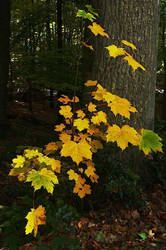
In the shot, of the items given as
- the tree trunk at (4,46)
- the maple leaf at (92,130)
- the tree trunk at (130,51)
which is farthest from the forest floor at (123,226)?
the tree trunk at (4,46)

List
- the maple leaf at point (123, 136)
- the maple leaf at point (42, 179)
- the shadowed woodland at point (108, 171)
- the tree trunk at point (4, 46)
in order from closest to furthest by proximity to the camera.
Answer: the maple leaf at point (42, 179) → the maple leaf at point (123, 136) → the shadowed woodland at point (108, 171) → the tree trunk at point (4, 46)

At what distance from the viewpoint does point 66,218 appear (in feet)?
7.72

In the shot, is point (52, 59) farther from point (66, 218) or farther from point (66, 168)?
point (66, 218)

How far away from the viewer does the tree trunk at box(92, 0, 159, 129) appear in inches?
113

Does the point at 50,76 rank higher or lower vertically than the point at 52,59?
lower

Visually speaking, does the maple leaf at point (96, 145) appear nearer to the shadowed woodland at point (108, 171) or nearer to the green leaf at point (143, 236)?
the shadowed woodland at point (108, 171)

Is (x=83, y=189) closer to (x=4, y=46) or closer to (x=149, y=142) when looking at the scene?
(x=149, y=142)

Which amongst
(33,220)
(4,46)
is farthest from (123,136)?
(4,46)

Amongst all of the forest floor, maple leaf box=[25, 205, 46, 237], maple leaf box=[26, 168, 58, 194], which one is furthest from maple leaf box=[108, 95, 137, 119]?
the forest floor

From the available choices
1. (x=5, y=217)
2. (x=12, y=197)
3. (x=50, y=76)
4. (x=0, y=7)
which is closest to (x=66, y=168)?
(x=12, y=197)

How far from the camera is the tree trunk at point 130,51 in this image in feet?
9.42

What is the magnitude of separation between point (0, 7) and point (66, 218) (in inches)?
235

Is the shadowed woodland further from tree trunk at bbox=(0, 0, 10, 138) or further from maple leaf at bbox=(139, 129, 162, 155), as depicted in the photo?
tree trunk at bbox=(0, 0, 10, 138)

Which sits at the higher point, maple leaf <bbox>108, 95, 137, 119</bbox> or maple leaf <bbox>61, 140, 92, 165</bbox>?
maple leaf <bbox>108, 95, 137, 119</bbox>
